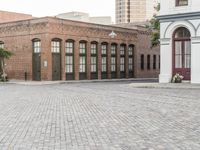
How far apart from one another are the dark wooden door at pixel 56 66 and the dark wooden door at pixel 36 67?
1.27 meters

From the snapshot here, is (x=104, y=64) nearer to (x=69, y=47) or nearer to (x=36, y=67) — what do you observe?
(x=69, y=47)

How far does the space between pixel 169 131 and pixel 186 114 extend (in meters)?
3.23

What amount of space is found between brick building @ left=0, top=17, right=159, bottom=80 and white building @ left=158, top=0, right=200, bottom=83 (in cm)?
1109

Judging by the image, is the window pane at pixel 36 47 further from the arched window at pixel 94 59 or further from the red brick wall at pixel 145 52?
the red brick wall at pixel 145 52

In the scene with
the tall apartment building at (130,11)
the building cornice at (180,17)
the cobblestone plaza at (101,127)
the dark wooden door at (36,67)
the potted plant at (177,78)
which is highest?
the tall apartment building at (130,11)

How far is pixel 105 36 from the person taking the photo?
44750 mm

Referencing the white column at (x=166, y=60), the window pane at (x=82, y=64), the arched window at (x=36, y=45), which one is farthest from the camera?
the window pane at (x=82, y=64)

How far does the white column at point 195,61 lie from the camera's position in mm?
29703

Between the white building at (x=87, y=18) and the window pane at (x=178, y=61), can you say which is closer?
the window pane at (x=178, y=61)

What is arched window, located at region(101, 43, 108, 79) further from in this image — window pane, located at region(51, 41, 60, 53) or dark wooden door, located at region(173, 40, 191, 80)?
dark wooden door, located at region(173, 40, 191, 80)

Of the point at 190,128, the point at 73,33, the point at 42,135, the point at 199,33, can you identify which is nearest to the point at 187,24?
the point at 199,33

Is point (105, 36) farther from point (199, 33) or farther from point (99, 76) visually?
point (199, 33)

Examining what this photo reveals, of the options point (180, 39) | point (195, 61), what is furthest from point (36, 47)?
point (195, 61)

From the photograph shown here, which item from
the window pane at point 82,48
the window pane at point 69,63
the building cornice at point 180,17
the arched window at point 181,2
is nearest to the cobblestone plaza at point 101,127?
the building cornice at point 180,17
